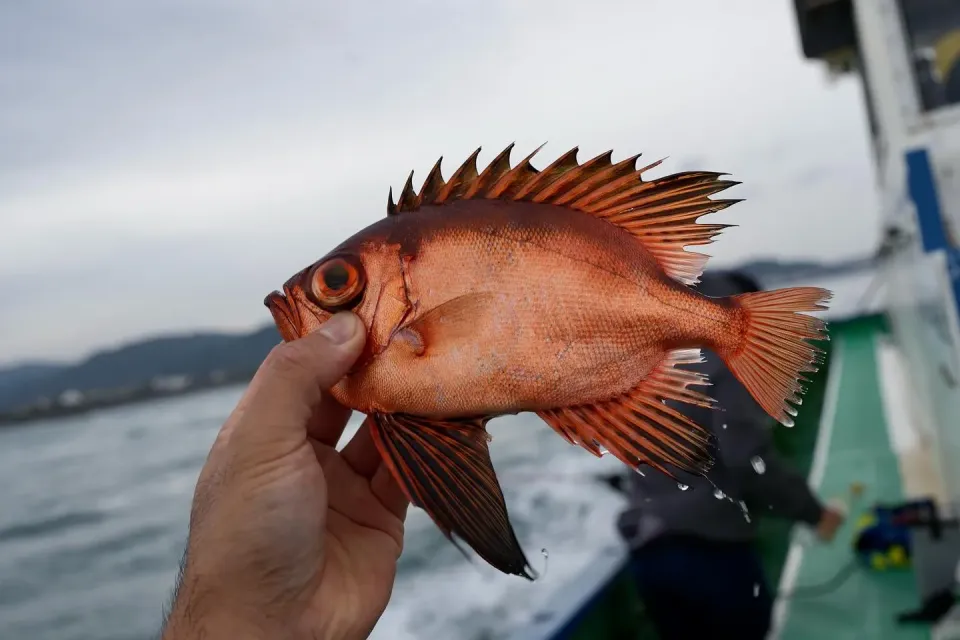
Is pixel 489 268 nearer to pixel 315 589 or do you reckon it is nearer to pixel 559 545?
pixel 315 589

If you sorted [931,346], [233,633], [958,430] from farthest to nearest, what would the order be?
[931,346]
[958,430]
[233,633]

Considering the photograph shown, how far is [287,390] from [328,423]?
0.46 metres

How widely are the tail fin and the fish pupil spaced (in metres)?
0.57

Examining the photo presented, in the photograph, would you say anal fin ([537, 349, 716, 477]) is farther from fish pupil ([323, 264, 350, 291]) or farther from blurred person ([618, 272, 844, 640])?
blurred person ([618, 272, 844, 640])

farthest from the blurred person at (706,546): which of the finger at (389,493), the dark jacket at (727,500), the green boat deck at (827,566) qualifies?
the finger at (389,493)

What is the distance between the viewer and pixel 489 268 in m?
0.97

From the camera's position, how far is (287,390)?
3.99 feet

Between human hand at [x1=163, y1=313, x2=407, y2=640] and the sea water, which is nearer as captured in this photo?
human hand at [x1=163, y1=313, x2=407, y2=640]

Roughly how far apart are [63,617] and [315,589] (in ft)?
42.9

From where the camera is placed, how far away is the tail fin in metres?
0.95

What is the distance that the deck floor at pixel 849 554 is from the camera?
12.6 feet

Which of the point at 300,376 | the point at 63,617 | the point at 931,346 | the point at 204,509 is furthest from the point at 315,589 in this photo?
the point at 63,617

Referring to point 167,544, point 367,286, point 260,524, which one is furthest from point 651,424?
point 167,544

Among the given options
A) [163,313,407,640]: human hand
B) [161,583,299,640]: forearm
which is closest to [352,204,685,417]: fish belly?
[163,313,407,640]: human hand
